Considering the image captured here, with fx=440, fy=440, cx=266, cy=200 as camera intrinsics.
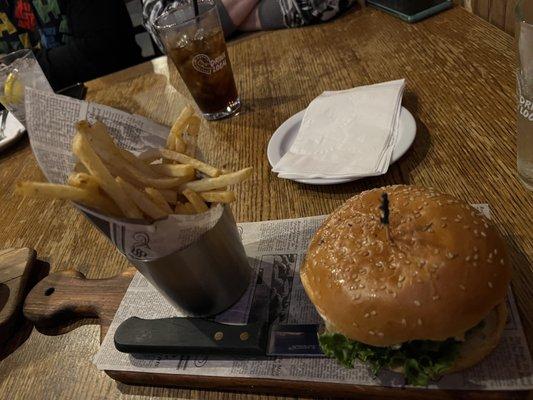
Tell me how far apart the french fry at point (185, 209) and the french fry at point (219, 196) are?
40 millimetres

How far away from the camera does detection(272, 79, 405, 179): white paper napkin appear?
4.48 ft

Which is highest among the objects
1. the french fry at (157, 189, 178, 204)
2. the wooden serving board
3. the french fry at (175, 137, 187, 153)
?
the french fry at (175, 137, 187, 153)

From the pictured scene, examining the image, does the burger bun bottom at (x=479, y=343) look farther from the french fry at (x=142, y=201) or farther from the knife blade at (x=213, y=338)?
the french fry at (x=142, y=201)

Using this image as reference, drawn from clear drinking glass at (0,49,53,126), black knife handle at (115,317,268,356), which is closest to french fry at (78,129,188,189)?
black knife handle at (115,317,268,356)

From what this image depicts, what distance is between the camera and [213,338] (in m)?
1.04

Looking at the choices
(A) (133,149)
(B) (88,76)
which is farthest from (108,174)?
(B) (88,76)

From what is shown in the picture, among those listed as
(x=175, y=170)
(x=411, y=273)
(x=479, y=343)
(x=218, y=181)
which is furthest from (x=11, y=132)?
(x=479, y=343)

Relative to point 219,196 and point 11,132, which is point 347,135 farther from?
point 11,132

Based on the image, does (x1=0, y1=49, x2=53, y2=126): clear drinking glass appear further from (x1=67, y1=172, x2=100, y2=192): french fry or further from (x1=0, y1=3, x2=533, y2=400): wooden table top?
(x1=67, y1=172, x2=100, y2=192): french fry

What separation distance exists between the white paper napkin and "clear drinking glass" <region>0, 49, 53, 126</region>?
1424 millimetres

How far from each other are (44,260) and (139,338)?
665 mm

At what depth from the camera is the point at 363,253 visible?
0.90 meters

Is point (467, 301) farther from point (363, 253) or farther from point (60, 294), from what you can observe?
point (60, 294)

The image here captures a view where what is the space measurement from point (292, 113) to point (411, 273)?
1.11m
